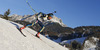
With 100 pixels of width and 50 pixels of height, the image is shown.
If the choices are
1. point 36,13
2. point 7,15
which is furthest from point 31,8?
point 7,15

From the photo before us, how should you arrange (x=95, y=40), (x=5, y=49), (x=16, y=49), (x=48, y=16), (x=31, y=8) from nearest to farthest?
(x=5, y=49) → (x=16, y=49) → (x=48, y=16) → (x=31, y=8) → (x=95, y=40)

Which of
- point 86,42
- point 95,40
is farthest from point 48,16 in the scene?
point 95,40

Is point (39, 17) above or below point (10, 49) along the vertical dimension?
above

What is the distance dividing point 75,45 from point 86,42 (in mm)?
20477

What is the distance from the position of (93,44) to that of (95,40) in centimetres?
1107

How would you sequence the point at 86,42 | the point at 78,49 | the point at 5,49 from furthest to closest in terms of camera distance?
1. the point at 86,42
2. the point at 78,49
3. the point at 5,49

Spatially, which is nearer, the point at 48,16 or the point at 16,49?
the point at 16,49

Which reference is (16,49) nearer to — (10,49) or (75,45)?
(10,49)

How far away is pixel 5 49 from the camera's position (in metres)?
5.32

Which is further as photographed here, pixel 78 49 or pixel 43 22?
pixel 78 49

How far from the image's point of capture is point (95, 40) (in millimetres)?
149500

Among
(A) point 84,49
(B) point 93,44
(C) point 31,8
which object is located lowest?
(C) point 31,8

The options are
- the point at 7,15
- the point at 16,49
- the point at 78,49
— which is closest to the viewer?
the point at 16,49

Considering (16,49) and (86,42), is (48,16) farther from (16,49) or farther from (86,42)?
(86,42)
